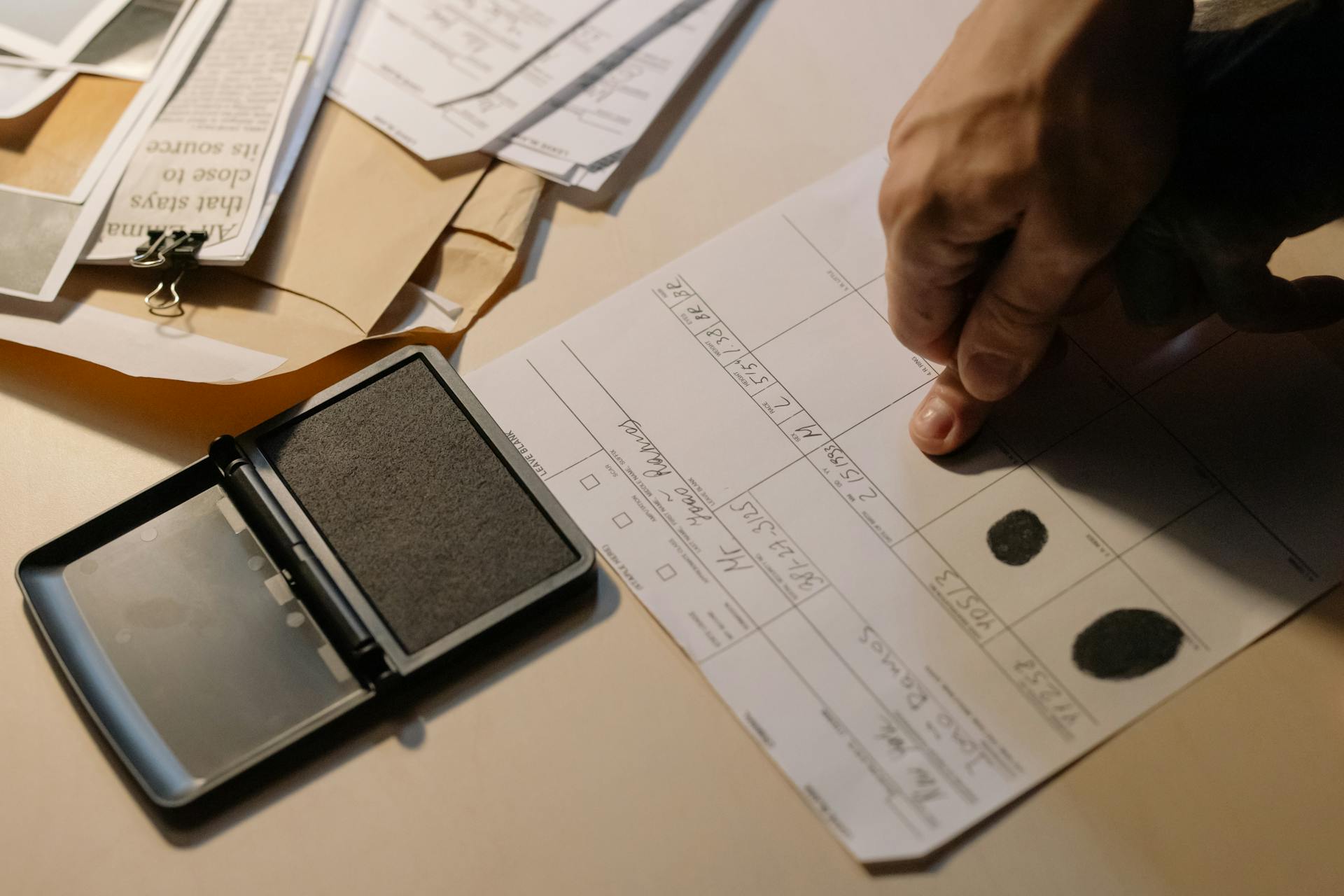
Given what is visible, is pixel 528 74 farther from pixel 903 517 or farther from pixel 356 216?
pixel 903 517

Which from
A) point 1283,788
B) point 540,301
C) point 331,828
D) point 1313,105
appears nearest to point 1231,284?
point 1313,105

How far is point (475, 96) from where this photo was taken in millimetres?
724

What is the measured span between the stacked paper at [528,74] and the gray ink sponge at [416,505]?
0.21m

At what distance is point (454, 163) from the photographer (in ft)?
2.28

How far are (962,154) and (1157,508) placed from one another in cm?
22

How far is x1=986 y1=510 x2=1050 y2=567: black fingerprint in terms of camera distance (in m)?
0.53

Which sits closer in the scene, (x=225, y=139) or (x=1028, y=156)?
(x=1028, y=156)

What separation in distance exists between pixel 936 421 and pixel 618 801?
257mm

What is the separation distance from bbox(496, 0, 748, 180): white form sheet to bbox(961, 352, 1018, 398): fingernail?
292 millimetres

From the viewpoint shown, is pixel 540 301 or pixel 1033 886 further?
pixel 540 301

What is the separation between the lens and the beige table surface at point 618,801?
1.50 feet

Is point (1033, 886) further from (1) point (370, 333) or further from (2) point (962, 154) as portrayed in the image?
(1) point (370, 333)

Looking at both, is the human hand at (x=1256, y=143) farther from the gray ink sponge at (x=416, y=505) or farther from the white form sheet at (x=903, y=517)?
the gray ink sponge at (x=416, y=505)

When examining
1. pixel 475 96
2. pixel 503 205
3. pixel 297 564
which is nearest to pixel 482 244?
pixel 503 205
